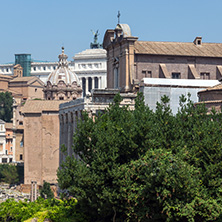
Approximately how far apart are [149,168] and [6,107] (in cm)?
8750

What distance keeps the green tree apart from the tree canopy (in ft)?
273

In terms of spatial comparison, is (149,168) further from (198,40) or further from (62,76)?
(62,76)

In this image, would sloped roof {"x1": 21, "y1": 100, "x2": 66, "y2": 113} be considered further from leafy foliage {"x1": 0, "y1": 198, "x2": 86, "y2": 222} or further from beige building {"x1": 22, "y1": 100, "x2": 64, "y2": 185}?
leafy foliage {"x1": 0, "y1": 198, "x2": 86, "y2": 222}

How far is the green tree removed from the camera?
357 feet

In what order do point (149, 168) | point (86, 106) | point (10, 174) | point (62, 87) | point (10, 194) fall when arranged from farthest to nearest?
1. point (10, 174)
2. point (62, 87)
3. point (10, 194)
4. point (86, 106)
5. point (149, 168)

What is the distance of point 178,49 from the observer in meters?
46.8

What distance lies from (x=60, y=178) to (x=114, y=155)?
2139mm

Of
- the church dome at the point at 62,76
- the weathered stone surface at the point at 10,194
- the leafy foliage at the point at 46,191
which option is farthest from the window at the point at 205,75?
the church dome at the point at 62,76

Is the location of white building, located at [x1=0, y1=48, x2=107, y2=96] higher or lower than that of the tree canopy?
higher


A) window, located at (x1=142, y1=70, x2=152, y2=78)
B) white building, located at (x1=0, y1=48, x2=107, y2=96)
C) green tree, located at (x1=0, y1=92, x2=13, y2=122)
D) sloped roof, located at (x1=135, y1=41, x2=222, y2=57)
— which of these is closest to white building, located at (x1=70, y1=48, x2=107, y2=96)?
white building, located at (x1=0, y1=48, x2=107, y2=96)

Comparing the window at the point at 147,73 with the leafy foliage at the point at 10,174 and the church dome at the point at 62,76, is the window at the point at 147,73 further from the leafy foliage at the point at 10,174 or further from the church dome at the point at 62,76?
the leafy foliage at the point at 10,174

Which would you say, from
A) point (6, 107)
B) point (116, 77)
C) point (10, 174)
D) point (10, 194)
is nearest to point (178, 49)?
point (116, 77)

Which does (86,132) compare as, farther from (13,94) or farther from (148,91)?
(13,94)

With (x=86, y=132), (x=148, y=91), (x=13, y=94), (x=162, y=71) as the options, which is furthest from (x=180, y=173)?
(x=13, y=94)
